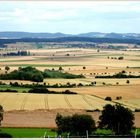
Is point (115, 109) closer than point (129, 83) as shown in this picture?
Yes

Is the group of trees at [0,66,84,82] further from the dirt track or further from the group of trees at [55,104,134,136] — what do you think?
the group of trees at [55,104,134,136]

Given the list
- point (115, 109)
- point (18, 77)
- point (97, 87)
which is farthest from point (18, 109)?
point (18, 77)

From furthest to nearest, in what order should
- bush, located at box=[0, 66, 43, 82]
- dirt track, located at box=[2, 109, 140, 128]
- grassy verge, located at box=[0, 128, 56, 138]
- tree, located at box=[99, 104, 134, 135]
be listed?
bush, located at box=[0, 66, 43, 82] < dirt track, located at box=[2, 109, 140, 128] < tree, located at box=[99, 104, 134, 135] < grassy verge, located at box=[0, 128, 56, 138]

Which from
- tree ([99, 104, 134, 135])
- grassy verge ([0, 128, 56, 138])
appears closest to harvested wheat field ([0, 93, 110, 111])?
tree ([99, 104, 134, 135])

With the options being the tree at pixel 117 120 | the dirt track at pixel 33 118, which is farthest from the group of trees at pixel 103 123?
the dirt track at pixel 33 118

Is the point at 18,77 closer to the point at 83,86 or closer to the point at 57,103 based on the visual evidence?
the point at 83,86

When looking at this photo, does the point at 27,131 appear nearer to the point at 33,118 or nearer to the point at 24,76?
the point at 33,118

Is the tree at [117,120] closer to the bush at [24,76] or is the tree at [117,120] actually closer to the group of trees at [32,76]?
the group of trees at [32,76]
